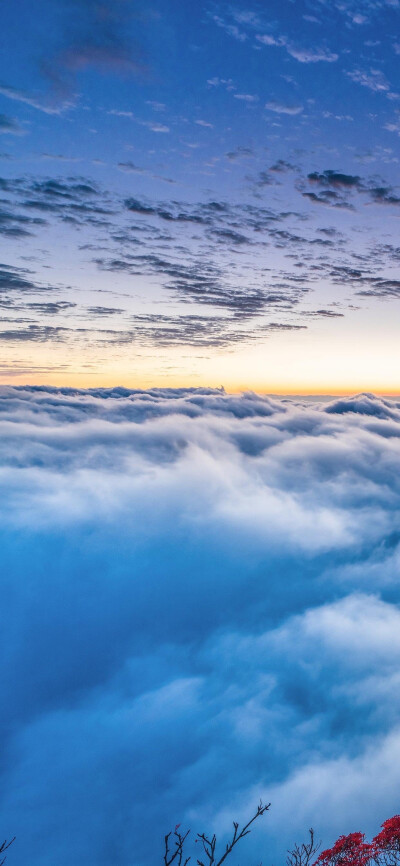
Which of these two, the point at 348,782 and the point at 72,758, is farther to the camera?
the point at 72,758

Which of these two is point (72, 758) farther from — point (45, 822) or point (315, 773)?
point (315, 773)

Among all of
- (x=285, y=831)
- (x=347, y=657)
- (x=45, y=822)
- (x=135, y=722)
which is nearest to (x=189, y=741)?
(x=135, y=722)

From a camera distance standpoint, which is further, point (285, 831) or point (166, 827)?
point (166, 827)

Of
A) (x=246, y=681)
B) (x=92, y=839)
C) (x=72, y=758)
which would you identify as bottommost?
(x=92, y=839)

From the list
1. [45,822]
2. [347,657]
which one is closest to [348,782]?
[347,657]

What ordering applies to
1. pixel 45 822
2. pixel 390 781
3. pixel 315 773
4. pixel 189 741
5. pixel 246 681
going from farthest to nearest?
1. pixel 246 681
2. pixel 189 741
3. pixel 45 822
4. pixel 315 773
5. pixel 390 781

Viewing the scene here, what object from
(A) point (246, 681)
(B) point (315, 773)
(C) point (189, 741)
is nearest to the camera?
(B) point (315, 773)

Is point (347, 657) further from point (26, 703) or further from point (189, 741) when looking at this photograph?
point (26, 703)

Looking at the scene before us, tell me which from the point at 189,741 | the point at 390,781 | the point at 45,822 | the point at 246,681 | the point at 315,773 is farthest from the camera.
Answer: the point at 246,681

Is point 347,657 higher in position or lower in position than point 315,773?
higher
